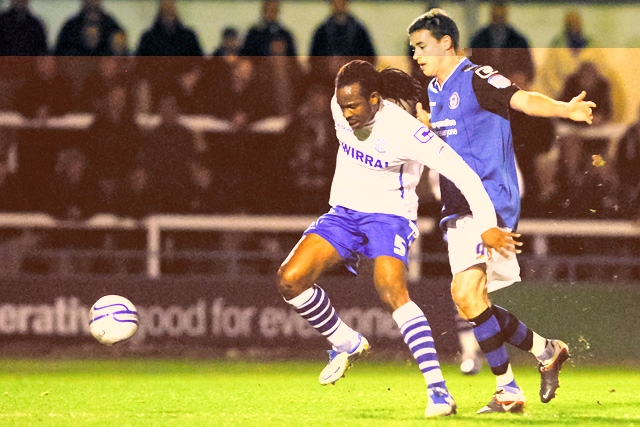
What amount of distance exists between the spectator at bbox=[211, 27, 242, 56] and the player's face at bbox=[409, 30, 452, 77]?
437cm

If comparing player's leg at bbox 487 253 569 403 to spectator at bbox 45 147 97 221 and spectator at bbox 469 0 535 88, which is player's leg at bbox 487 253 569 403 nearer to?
spectator at bbox 469 0 535 88

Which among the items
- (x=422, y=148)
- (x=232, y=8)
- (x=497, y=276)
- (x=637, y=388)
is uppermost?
(x=232, y=8)

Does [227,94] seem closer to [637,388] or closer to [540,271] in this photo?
[540,271]

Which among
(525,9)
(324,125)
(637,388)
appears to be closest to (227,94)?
(324,125)

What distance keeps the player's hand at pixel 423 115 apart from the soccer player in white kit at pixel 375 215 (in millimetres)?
299

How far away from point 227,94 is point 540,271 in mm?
3235

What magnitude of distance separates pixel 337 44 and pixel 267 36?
2.11 ft

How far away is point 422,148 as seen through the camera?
715 centimetres

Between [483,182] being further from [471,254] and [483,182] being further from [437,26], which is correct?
[437,26]

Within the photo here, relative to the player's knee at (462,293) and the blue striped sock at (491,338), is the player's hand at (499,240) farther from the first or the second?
the blue striped sock at (491,338)

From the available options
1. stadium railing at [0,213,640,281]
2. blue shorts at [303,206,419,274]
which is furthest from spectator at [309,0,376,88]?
blue shorts at [303,206,419,274]

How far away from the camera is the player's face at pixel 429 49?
7426 millimetres

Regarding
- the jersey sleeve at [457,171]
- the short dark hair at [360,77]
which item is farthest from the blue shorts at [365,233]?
the short dark hair at [360,77]

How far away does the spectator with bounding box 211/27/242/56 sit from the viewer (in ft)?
38.1
